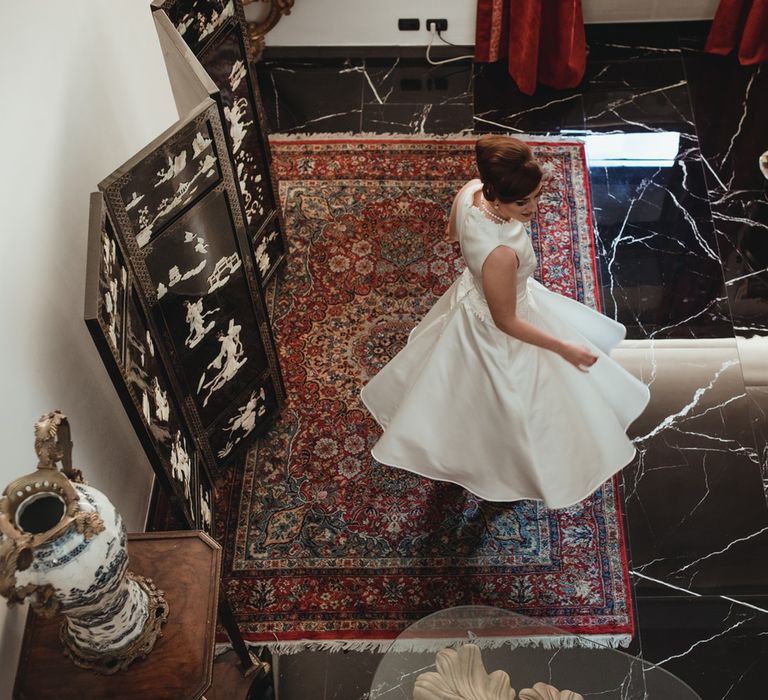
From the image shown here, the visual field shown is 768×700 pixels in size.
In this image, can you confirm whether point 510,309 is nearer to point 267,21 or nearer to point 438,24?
point 438,24

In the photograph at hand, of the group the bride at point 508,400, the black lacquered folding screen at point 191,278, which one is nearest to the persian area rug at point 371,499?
the black lacquered folding screen at point 191,278

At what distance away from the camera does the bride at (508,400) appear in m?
2.99

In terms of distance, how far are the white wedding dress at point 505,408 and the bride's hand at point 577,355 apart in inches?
2.5

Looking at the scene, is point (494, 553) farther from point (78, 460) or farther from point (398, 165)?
point (398, 165)

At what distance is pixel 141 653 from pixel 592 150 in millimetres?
3393

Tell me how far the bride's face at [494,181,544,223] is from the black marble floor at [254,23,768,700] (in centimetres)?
133

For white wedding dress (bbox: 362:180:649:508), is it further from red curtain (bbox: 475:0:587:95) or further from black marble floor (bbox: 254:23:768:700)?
red curtain (bbox: 475:0:587:95)

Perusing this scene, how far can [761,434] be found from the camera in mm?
3662

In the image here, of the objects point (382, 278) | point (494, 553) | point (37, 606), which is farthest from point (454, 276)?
point (37, 606)

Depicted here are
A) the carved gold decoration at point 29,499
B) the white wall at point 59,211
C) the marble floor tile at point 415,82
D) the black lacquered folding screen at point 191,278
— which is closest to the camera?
the carved gold decoration at point 29,499

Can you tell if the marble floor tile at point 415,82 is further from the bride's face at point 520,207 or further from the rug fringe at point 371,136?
the bride's face at point 520,207

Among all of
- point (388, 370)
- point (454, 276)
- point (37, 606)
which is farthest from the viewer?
point (454, 276)

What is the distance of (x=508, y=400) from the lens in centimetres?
302

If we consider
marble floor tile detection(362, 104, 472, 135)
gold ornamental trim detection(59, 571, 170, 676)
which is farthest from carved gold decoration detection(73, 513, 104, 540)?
marble floor tile detection(362, 104, 472, 135)
